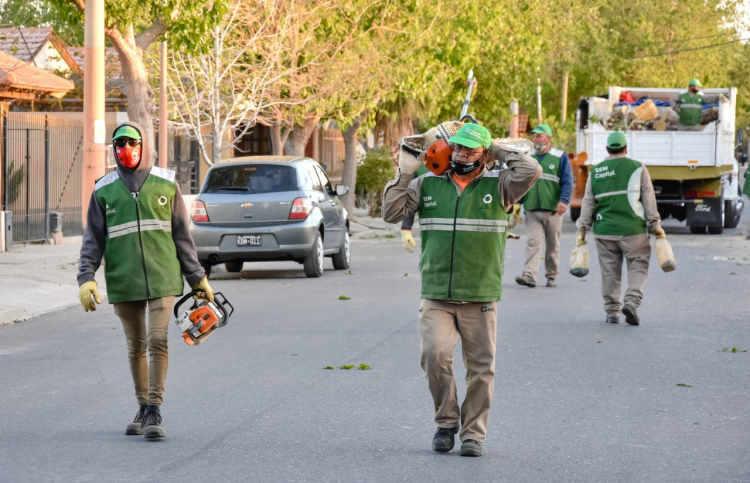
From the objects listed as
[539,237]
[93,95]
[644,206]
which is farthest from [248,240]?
[644,206]

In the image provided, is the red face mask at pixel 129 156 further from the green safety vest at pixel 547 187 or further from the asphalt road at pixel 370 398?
the green safety vest at pixel 547 187

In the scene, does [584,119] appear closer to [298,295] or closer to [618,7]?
[298,295]

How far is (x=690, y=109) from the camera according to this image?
24.8 meters

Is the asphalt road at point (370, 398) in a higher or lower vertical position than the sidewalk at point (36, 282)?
lower

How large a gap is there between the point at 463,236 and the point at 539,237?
337 inches

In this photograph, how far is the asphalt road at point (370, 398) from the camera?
6074 millimetres

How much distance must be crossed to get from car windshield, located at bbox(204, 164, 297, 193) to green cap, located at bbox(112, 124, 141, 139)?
30.0 feet

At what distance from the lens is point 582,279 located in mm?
16031

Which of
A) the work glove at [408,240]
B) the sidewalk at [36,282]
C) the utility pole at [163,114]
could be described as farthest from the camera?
the utility pole at [163,114]

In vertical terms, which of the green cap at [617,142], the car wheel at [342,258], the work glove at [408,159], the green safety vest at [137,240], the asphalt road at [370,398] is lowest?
the asphalt road at [370,398]

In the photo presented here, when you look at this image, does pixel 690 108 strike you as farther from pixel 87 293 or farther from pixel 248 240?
pixel 87 293

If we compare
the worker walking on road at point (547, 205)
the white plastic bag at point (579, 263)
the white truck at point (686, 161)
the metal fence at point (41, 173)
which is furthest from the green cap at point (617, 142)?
the white truck at point (686, 161)

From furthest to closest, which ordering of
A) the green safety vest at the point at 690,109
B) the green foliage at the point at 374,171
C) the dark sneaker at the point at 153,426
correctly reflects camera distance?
1. the green foliage at the point at 374,171
2. the green safety vest at the point at 690,109
3. the dark sneaker at the point at 153,426

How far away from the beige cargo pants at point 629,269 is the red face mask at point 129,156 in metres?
6.00
